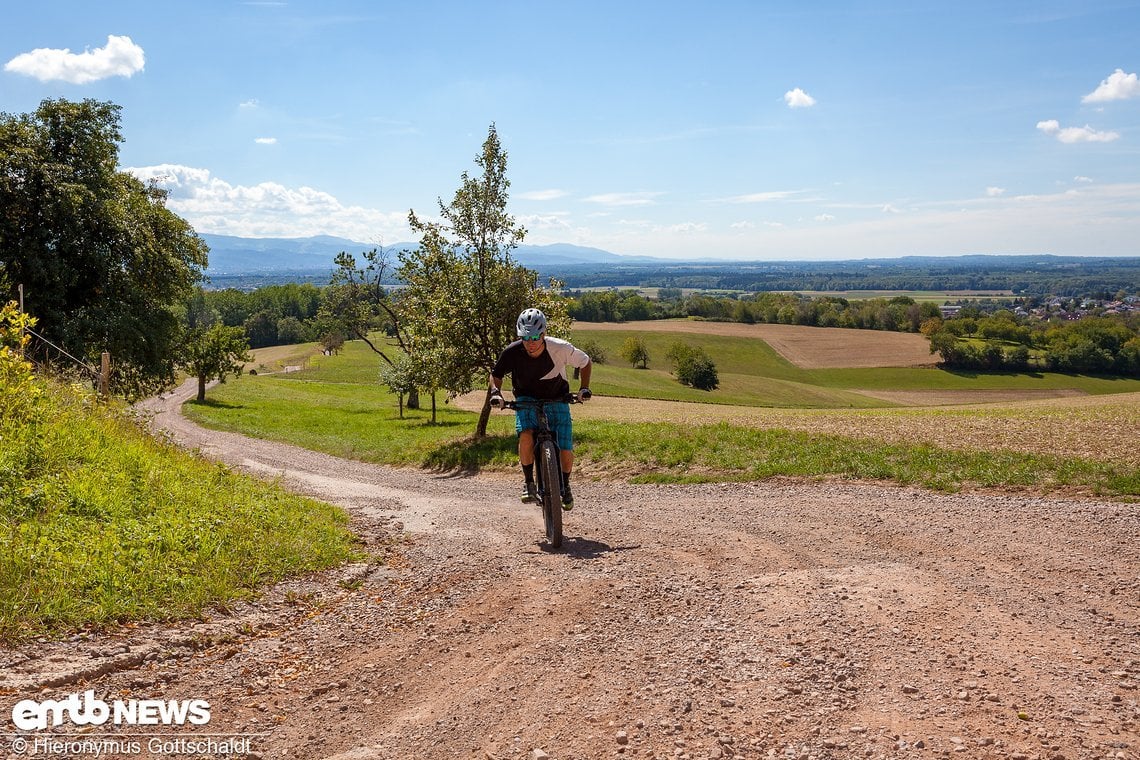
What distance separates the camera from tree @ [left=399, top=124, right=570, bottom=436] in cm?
2341

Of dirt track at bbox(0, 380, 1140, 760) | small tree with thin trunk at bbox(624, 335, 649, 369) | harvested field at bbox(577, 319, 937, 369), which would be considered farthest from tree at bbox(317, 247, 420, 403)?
harvested field at bbox(577, 319, 937, 369)

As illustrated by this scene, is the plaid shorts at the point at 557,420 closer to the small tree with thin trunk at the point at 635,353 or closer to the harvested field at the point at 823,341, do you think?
the small tree with thin trunk at the point at 635,353

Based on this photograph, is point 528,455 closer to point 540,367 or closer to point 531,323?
point 540,367

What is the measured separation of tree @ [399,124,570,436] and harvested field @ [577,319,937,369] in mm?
89250

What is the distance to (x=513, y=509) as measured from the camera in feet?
40.0

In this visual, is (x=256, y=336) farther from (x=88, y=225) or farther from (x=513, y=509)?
(x=513, y=509)

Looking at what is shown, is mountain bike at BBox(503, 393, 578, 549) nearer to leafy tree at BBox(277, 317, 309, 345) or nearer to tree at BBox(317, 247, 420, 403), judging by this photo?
tree at BBox(317, 247, 420, 403)

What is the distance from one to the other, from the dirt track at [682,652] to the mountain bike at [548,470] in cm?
43

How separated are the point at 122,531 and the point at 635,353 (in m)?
102

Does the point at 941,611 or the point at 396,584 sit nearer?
the point at 941,611

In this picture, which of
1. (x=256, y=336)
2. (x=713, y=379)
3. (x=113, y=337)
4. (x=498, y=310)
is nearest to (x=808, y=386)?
(x=713, y=379)

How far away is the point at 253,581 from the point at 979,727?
20.4 ft

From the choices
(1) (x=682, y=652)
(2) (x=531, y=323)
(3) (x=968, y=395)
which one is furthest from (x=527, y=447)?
(3) (x=968, y=395)

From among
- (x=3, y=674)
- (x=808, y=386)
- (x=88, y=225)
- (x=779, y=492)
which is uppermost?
(x=88, y=225)
